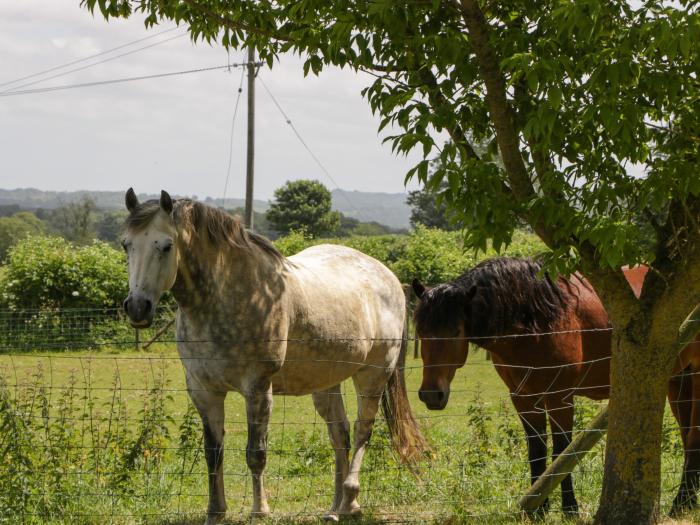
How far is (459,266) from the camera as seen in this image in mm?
19438

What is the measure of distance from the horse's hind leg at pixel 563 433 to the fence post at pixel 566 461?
1.43 feet

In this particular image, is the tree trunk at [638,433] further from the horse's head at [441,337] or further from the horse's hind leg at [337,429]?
the horse's hind leg at [337,429]

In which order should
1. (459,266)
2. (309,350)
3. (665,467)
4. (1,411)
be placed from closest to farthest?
(1,411) < (309,350) < (665,467) < (459,266)

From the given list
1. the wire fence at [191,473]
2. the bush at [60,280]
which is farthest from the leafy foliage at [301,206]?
the wire fence at [191,473]

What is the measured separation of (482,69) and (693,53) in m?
1.03

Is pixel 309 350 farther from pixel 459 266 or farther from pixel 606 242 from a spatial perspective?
pixel 459 266

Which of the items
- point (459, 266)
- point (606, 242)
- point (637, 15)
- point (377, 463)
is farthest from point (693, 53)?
point (459, 266)

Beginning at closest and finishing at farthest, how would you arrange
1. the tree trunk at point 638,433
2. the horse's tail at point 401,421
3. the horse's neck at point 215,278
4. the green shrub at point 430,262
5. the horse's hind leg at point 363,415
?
the tree trunk at point 638,433 → the horse's neck at point 215,278 → the horse's hind leg at point 363,415 → the horse's tail at point 401,421 → the green shrub at point 430,262

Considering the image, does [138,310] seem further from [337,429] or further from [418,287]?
[337,429]

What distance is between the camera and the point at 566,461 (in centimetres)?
518

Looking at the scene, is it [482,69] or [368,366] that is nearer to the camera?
[482,69]

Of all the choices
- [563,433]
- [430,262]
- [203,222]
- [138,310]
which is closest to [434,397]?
[563,433]

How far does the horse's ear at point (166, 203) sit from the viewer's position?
16.4 ft

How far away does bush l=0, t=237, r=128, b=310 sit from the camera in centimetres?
1973
